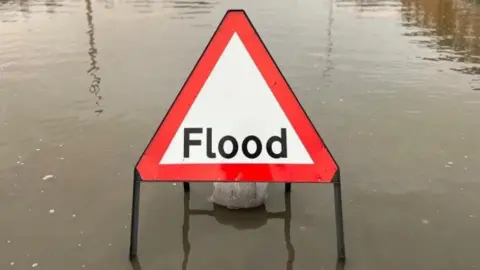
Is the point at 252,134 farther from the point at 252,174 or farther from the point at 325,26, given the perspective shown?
the point at 325,26

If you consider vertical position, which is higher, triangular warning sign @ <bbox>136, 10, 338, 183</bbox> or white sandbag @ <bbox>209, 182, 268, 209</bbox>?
triangular warning sign @ <bbox>136, 10, 338, 183</bbox>

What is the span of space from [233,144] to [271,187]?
136 centimetres

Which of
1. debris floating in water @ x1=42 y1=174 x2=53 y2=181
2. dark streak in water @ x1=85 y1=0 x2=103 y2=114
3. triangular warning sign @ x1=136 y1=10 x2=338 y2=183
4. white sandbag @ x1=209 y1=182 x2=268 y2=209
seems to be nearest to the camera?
triangular warning sign @ x1=136 y1=10 x2=338 y2=183

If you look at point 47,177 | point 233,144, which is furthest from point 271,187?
point 47,177

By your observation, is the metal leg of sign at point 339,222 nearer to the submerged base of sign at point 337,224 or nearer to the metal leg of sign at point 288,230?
the submerged base of sign at point 337,224

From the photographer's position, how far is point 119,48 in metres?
9.63

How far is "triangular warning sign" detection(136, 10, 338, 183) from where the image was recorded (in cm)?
310

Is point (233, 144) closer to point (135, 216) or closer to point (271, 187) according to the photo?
point (135, 216)

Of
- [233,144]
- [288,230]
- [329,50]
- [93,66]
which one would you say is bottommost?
[288,230]

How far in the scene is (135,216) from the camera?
3355mm

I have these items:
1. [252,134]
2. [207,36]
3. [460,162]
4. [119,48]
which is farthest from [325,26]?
[252,134]

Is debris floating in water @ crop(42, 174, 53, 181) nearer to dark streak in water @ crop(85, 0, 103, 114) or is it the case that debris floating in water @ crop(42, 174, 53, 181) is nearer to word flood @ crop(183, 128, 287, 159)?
dark streak in water @ crop(85, 0, 103, 114)

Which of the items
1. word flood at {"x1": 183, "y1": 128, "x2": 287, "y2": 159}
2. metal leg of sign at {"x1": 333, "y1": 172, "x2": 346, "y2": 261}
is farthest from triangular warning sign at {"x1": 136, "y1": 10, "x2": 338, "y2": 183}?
metal leg of sign at {"x1": 333, "y1": 172, "x2": 346, "y2": 261}

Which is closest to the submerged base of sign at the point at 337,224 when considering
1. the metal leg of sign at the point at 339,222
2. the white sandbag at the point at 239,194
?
the metal leg of sign at the point at 339,222
